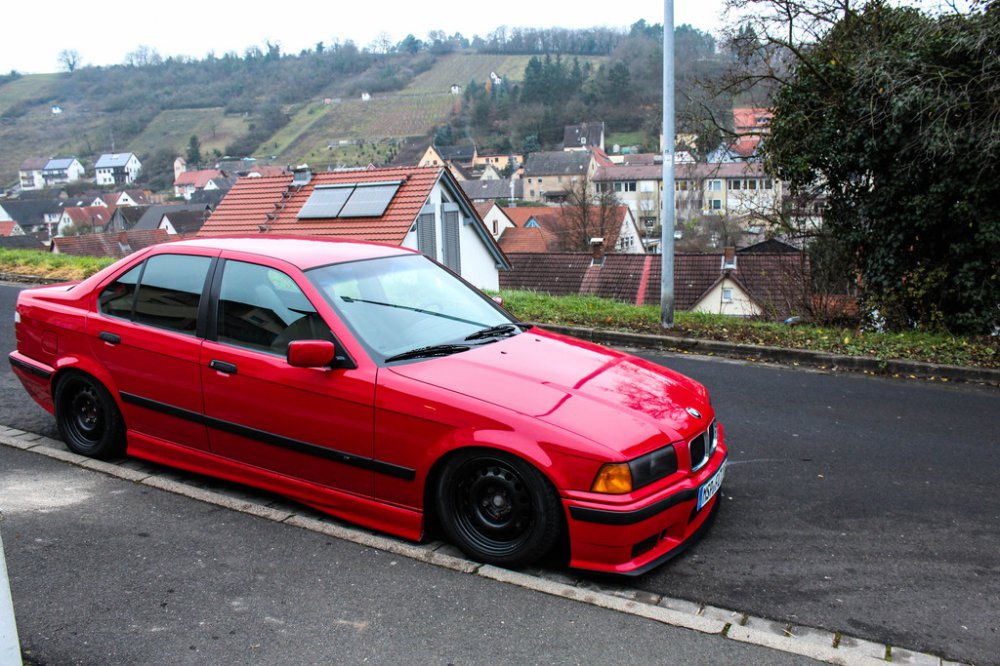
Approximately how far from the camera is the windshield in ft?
16.1

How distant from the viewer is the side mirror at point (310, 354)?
14.9ft

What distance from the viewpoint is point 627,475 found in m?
4.05

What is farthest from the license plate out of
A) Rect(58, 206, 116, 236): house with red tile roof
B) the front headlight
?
Rect(58, 206, 116, 236): house with red tile roof

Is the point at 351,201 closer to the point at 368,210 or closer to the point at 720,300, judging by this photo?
the point at 368,210

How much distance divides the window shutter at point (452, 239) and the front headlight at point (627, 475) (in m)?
20.6

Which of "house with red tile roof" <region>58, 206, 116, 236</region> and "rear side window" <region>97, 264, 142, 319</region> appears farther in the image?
"house with red tile roof" <region>58, 206, 116, 236</region>

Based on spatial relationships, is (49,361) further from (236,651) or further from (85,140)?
(85,140)

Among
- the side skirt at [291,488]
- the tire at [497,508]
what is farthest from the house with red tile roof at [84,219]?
the tire at [497,508]

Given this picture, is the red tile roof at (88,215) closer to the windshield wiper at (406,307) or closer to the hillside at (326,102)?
the hillside at (326,102)

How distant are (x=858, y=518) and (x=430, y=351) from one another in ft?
9.20

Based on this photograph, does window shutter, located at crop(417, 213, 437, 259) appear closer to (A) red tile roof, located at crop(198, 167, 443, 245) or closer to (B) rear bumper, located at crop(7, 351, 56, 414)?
(A) red tile roof, located at crop(198, 167, 443, 245)

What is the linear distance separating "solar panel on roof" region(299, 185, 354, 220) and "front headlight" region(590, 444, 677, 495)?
Result: 64.7 feet

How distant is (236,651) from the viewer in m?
3.51

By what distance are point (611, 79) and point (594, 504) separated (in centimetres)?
11687
